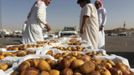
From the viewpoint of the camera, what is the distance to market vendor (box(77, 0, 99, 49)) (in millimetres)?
7600

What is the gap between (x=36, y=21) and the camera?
29.2ft

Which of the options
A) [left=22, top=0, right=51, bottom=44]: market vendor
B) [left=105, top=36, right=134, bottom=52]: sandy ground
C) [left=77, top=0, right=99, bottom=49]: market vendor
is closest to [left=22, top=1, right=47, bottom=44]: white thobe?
[left=22, top=0, right=51, bottom=44]: market vendor

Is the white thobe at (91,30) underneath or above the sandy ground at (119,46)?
above

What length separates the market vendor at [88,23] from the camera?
7.60 metres

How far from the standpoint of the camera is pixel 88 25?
7.95 metres

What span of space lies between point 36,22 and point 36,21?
33 millimetres

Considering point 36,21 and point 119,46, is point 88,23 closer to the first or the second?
point 36,21

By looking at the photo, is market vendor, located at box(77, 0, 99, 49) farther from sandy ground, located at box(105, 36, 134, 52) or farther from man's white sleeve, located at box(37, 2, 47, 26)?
sandy ground, located at box(105, 36, 134, 52)

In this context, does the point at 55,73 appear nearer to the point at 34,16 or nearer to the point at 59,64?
the point at 59,64

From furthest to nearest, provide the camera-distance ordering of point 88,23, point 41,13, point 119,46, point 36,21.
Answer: point 119,46 → point 36,21 → point 41,13 → point 88,23

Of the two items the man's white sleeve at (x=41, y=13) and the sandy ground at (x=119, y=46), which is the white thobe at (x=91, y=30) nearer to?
the man's white sleeve at (x=41, y=13)

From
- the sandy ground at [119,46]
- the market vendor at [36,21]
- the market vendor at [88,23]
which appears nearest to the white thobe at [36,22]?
the market vendor at [36,21]

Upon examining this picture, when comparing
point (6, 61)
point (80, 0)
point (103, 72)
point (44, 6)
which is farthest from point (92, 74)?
point (44, 6)

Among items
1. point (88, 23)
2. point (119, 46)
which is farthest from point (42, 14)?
point (119, 46)
